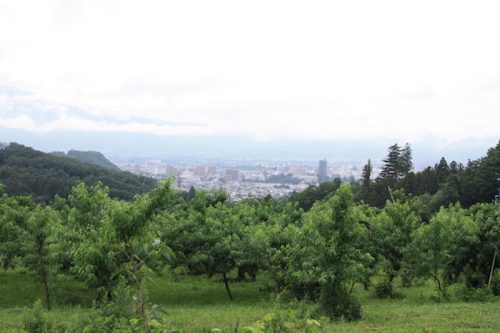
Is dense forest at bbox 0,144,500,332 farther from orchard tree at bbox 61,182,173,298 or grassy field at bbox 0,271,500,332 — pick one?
grassy field at bbox 0,271,500,332

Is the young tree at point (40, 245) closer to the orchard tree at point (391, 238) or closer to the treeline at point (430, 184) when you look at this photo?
the orchard tree at point (391, 238)

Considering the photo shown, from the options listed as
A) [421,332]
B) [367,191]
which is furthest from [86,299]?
[367,191]

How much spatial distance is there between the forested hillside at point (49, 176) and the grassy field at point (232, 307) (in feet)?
148

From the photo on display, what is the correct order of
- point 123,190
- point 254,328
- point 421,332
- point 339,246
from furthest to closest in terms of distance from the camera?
point 123,190, point 339,246, point 421,332, point 254,328

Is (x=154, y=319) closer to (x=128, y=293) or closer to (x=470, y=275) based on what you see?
(x=128, y=293)

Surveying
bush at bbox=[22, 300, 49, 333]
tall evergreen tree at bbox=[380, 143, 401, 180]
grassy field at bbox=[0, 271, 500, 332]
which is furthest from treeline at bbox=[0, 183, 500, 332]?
tall evergreen tree at bbox=[380, 143, 401, 180]

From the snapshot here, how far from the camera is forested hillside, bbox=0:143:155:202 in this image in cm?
6931

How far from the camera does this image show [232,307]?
64.7 ft

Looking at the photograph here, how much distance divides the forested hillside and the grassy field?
45.0m

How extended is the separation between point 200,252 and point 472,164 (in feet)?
169

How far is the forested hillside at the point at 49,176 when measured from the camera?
69312 mm

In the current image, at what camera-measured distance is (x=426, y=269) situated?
20.8m

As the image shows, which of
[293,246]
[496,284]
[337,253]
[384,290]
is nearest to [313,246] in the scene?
[337,253]

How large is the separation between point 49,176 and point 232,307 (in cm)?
6370
